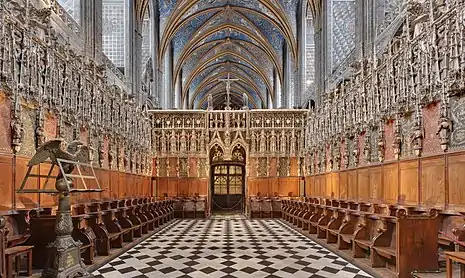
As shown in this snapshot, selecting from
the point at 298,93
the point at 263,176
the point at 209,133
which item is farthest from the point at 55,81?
the point at 298,93

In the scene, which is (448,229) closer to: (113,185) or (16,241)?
(16,241)

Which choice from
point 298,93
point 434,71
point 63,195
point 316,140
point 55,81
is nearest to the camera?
point 63,195

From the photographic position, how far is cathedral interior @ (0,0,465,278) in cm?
642

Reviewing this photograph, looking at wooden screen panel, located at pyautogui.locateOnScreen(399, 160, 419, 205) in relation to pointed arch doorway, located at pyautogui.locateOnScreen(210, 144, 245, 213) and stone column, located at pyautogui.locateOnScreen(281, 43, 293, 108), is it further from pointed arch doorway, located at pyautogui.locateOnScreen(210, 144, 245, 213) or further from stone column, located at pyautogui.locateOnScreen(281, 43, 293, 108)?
stone column, located at pyautogui.locateOnScreen(281, 43, 293, 108)

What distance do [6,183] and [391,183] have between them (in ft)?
29.7

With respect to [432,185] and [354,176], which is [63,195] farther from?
[354,176]

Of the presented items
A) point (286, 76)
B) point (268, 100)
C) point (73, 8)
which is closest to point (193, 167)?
point (73, 8)

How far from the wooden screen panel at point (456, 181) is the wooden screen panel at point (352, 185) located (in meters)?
5.50

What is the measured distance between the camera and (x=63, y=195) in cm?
532

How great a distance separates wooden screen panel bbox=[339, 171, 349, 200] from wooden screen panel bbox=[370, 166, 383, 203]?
2.27 metres

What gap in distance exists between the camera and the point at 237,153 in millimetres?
21859

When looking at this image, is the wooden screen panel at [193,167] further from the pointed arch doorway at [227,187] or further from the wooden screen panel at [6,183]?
the wooden screen panel at [6,183]

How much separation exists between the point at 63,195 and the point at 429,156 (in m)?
7.05

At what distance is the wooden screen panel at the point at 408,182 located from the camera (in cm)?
831
